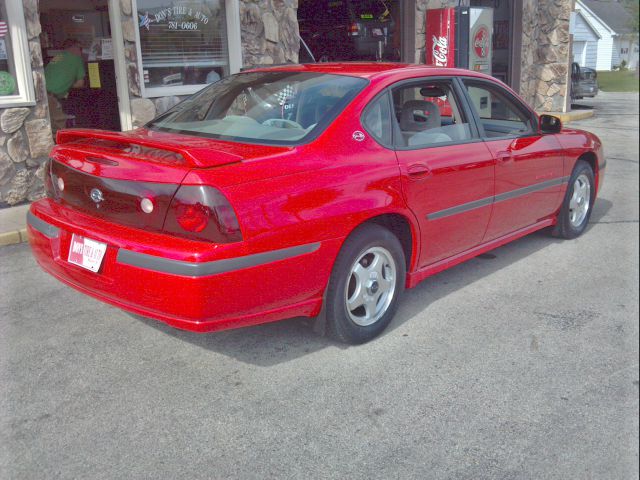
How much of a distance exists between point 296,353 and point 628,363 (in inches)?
70.5

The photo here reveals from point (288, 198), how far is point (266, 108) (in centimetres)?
97

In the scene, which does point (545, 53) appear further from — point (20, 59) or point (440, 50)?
point (20, 59)

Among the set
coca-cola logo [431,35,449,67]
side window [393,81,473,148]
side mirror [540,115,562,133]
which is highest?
coca-cola logo [431,35,449,67]

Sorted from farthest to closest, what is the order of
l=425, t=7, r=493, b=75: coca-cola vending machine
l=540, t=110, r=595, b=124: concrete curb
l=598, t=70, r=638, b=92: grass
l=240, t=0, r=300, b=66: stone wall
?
l=540, t=110, r=595, b=124: concrete curb → l=425, t=7, r=493, b=75: coca-cola vending machine → l=240, t=0, r=300, b=66: stone wall → l=598, t=70, r=638, b=92: grass

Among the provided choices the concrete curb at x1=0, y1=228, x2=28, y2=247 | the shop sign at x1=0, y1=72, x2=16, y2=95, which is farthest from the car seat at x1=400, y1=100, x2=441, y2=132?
the shop sign at x1=0, y1=72, x2=16, y2=95

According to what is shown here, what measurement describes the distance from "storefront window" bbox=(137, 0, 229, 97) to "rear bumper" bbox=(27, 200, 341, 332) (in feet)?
18.3

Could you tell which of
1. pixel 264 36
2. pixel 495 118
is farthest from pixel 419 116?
pixel 264 36

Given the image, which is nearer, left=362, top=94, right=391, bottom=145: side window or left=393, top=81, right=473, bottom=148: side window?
left=362, top=94, right=391, bottom=145: side window

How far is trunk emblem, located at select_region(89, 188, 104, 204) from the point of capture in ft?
11.0

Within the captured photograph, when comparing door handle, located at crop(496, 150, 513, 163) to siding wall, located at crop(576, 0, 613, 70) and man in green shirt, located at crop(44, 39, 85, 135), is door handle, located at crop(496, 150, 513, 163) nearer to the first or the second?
siding wall, located at crop(576, 0, 613, 70)

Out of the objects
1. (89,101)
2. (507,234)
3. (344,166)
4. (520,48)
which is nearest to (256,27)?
(89,101)

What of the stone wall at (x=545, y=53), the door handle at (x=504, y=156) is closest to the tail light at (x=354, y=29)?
the stone wall at (x=545, y=53)

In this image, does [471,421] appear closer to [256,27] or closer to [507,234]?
[507,234]

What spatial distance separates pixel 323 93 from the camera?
388 cm
